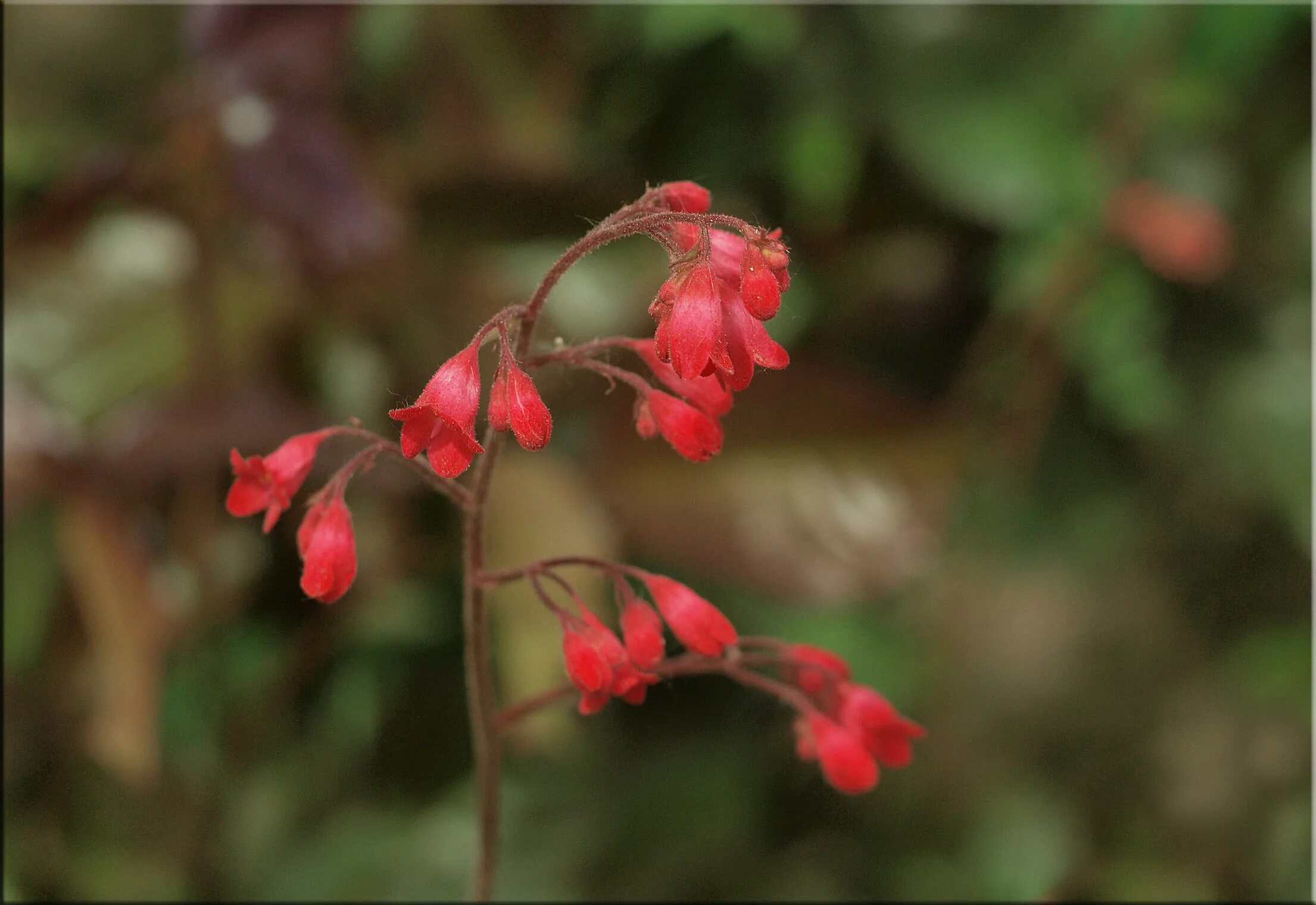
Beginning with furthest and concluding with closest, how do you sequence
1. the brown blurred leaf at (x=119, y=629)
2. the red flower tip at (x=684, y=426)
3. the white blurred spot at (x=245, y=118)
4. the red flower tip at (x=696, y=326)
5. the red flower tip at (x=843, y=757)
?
the white blurred spot at (x=245, y=118), the brown blurred leaf at (x=119, y=629), the red flower tip at (x=843, y=757), the red flower tip at (x=684, y=426), the red flower tip at (x=696, y=326)

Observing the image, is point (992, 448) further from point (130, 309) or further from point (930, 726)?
point (130, 309)

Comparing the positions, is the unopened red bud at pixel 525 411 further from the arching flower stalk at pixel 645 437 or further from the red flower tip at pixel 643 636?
the red flower tip at pixel 643 636

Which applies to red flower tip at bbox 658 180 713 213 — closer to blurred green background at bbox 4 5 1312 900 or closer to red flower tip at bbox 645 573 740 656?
red flower tip at bbox 645 573 740 656

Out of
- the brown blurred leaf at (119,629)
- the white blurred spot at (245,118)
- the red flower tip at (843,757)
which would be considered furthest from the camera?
the white blurred spot at (245,118)

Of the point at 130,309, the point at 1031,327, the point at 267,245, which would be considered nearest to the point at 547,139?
the point at 267,245

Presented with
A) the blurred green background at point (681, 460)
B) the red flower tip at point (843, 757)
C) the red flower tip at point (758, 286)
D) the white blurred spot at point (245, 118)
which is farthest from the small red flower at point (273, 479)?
the white blurred spot at point (245, 118)
